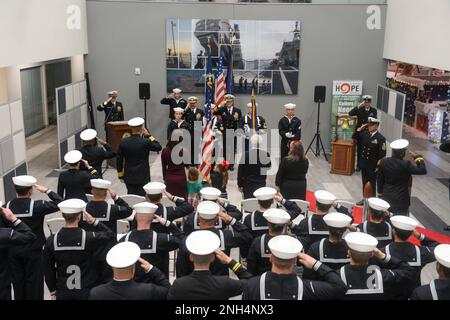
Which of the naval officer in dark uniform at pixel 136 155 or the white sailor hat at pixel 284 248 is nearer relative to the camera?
the white sailor hat at pixel 284 248

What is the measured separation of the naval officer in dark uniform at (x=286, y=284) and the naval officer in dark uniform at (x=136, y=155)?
4277mm

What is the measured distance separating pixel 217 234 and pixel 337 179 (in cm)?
709

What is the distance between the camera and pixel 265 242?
4109 millimetres

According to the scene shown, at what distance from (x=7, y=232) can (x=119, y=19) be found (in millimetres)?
9559

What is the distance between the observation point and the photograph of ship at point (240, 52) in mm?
12711

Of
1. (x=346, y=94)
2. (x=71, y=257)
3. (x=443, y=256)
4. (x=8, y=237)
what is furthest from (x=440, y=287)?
(x=346, y=94)

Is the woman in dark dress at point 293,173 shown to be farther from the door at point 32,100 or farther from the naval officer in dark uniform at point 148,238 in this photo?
the door at point 32,100

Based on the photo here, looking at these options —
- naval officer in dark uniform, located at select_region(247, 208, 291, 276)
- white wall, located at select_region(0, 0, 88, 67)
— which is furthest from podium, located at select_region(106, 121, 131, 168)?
naval officer in dark uniform, located at select_region(247, 208, 291, 276)

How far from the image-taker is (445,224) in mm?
8289

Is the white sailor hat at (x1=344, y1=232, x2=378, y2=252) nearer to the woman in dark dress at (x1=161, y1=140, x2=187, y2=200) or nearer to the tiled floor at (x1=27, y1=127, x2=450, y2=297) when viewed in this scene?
the woman in dark dress at (x1=161, y1=140, x2=187, y2=200)

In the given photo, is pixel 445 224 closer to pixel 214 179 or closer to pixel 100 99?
pixel 214 179

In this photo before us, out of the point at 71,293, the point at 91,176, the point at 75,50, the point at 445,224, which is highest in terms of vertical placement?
the point at 75,50

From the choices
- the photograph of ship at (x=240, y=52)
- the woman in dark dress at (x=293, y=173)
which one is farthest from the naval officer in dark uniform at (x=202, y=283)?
the photograph of ship at (x=240, y=52)

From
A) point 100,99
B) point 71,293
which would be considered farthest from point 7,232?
point 100,99
